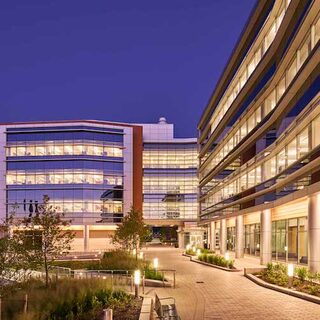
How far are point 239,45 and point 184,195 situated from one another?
6234cm

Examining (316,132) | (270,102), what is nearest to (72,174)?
(270,102)

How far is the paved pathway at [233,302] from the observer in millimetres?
16141

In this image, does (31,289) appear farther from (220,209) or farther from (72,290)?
(220,209)

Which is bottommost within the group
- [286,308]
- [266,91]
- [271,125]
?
[286,308]

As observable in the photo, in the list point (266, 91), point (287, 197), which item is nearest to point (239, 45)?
point (266, 91)

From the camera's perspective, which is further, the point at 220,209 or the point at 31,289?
the point at 220,209

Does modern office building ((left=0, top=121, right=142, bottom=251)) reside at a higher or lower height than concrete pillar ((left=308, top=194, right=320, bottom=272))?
higher

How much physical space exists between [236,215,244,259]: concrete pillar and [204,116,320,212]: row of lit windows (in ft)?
9.03

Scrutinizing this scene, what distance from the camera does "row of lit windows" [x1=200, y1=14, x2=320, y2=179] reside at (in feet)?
89.4

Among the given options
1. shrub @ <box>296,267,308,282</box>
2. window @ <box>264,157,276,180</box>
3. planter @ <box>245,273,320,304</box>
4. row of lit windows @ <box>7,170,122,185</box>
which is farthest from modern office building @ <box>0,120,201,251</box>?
shrub @ <box>296,267,308,282</box>

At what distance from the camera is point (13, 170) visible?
93.6 meters

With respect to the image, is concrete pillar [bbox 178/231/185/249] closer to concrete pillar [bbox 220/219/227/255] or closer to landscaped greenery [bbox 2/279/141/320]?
concrete pillar [bbox 220/219/227/255]

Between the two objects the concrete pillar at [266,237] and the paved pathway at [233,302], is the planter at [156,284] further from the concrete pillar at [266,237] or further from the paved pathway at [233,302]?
the concrete pillar at [266,237]

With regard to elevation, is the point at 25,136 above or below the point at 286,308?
above
